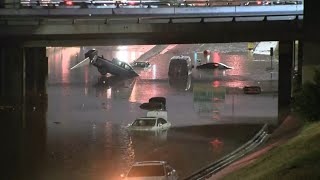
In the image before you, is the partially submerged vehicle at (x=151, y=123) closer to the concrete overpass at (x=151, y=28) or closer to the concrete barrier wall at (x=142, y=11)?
the concrete overpass at (x=151, y=28)

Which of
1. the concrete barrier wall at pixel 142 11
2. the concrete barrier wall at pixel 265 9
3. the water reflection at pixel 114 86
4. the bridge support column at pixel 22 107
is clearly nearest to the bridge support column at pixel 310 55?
the concrete barrier wall at pixel 265 9

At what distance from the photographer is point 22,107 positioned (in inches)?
1863

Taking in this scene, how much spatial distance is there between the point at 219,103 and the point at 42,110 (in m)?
15.7

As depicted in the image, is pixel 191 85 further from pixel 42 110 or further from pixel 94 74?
pixel 42 110

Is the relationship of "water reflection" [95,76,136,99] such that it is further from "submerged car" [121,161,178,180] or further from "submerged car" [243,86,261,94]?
"submerged car" [121,161,178,180]

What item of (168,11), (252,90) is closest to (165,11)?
(168,11)

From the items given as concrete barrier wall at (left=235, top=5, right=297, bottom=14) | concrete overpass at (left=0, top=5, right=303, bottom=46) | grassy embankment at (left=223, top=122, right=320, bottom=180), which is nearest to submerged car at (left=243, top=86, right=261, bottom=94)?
concrete barrier wall at (left=235, top=5, right=297, bottom=14)

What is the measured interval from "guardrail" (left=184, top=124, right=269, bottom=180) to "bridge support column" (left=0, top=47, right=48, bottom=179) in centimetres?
742

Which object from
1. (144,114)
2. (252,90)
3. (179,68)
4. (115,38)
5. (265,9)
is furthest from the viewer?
(179,68)

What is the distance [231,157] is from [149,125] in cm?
1215

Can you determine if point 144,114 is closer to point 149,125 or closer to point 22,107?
point 149,125

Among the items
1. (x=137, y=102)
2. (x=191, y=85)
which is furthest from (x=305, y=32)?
(x=191, y=85)

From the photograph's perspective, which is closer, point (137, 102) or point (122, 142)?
point (122, 142)

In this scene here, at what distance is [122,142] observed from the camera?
102 ft
